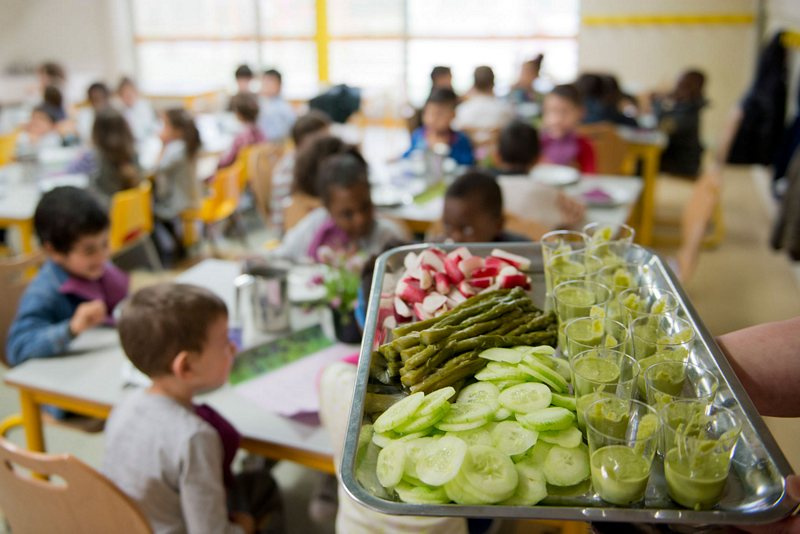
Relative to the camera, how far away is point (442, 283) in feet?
3.10

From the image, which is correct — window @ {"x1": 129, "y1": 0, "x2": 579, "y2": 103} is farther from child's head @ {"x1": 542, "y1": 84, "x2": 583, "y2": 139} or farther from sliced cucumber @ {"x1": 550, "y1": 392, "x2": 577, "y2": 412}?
sliced cucumber @ {"x1": 550, "y1": 392, "x2": 577, "y2": 412}

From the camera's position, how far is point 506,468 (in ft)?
2.11

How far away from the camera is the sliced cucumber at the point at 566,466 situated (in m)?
0.64

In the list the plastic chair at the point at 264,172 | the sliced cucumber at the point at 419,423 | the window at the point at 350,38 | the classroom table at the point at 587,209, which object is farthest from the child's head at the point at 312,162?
the window at the point at 350,38

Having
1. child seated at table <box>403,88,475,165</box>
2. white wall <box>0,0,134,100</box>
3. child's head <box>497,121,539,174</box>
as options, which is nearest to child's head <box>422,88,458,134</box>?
child seated at table <box>403,88,475,165</box>

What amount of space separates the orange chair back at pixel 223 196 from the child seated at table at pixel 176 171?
12 cm

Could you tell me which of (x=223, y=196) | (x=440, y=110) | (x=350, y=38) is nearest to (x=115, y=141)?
(x=223, y=196)

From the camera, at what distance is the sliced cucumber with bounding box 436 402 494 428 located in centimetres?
72

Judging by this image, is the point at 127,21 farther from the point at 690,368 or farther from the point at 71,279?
the point at 690,368

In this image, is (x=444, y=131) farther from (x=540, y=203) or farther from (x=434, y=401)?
(x=434, y=401)

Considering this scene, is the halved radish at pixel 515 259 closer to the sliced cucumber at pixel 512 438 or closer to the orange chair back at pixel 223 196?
the sliced cucumber at pixel 512 438

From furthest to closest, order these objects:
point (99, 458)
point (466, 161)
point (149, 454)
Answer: point (466, 161), point (99, 458), point (149, 454)

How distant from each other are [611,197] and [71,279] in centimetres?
214

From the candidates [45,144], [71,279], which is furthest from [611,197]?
[45,144]
